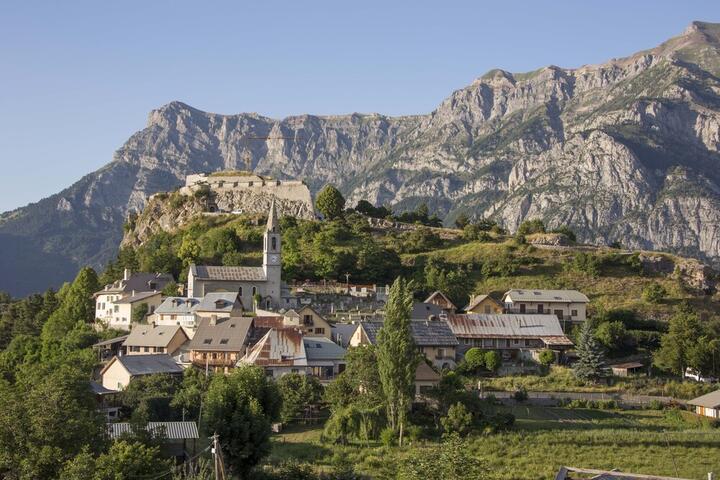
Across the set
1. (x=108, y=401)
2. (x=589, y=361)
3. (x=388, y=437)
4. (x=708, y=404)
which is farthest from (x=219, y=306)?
(x=708, y=404)

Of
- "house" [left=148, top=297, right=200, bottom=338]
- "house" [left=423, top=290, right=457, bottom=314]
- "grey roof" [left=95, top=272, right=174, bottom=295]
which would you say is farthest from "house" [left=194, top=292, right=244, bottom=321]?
"house" [left=423, top=290, right=457, bottom=314]

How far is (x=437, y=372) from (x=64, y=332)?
1648 inches

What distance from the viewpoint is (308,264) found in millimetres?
94938

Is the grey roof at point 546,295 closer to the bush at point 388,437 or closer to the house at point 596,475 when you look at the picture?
the bush at point 388,437

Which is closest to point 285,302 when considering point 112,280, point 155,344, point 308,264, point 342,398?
point 308,264

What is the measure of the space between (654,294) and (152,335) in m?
49.1

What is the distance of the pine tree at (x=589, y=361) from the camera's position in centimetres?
6612

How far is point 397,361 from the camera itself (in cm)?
5231

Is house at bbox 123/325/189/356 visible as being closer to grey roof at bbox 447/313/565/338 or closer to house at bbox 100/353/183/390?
house at bbox 100/353/183/390

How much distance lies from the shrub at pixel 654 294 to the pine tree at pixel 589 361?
2146cm

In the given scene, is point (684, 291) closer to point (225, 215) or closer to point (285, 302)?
point (285, 302)

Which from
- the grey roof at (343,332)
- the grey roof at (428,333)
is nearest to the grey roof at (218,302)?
the grey roof at (343,332)

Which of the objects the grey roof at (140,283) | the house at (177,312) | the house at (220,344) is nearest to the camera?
the house at (220,344)

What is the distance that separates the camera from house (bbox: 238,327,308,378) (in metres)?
62.2
